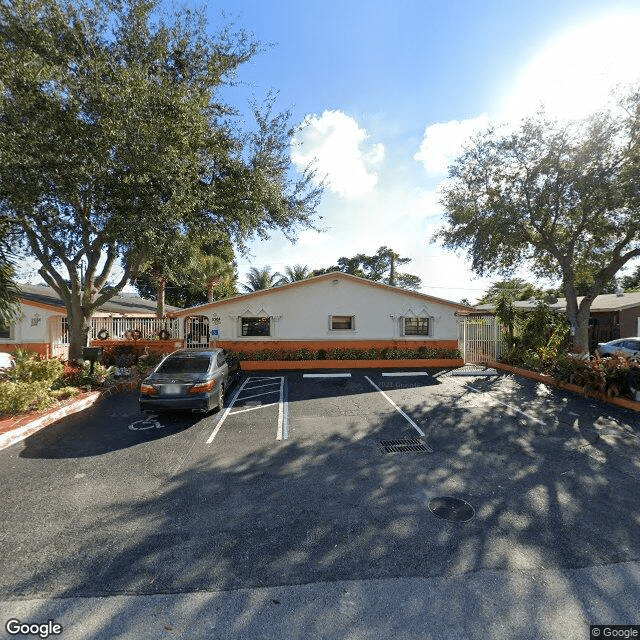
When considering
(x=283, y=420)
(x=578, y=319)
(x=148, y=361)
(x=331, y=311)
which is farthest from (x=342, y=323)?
(x=578, y=319)

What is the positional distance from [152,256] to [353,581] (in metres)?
10.8

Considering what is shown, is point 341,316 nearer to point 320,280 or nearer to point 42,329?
point 320,280

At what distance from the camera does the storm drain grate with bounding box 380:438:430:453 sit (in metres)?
6.48

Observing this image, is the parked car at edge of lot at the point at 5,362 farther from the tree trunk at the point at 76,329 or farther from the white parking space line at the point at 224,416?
the white parking space line at the point at 224,416

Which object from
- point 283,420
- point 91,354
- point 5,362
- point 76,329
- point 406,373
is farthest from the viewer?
point 406,373

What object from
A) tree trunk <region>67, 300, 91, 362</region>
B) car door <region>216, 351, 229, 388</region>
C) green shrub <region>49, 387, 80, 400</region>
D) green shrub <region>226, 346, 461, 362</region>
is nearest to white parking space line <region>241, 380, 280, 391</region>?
car door <region>216, 351, 229, 388</region>

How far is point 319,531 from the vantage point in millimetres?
4012

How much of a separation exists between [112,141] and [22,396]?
6.54 m

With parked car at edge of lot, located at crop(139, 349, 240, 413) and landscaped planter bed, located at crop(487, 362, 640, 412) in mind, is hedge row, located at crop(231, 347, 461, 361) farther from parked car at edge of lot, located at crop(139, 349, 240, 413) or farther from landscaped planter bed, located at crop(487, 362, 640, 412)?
parked car at edge of lot, located at crop(139, 349, 240, 413)

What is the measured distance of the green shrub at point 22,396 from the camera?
747 cm

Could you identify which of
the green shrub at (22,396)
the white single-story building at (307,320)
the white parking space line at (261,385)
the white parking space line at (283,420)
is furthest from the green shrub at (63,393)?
the white single-story building at (307,320)

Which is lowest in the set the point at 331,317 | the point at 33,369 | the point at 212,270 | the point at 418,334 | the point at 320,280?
the point at 33,369

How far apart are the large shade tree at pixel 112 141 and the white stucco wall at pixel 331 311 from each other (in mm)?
5362

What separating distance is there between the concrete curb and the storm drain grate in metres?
7.06
